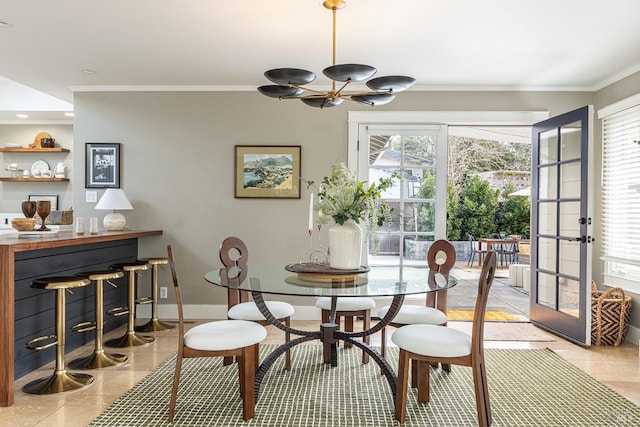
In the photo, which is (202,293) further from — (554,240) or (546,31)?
(546,31)

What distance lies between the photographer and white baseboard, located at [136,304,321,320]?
15.9ft

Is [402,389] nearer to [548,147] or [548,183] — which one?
[548,183]

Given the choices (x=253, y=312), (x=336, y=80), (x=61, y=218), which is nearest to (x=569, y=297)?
(x=253, y=312)

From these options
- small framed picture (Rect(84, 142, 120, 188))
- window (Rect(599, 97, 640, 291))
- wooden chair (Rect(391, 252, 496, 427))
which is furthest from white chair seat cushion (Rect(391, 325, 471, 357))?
small framed picture (Rect(84, 142, 120, 188))

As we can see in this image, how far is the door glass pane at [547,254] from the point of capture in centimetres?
441

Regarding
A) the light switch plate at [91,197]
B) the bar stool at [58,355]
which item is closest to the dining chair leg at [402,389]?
the bar stool at [58,355]

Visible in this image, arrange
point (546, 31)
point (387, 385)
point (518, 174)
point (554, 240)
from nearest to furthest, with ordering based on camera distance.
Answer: point (387, 385) < point (546, 31) < point (554, 240) < point (518, 174)

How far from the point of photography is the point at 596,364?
3.53 metres

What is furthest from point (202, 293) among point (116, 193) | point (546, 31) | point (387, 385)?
point (546, 31)

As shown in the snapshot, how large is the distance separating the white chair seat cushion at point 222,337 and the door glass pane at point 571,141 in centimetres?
328

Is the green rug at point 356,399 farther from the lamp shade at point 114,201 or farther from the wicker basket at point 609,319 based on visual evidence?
the lamp shade at point 114,201

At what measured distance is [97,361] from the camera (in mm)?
3354

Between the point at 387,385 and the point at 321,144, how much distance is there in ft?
8.62

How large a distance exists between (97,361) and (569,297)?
155 inches
